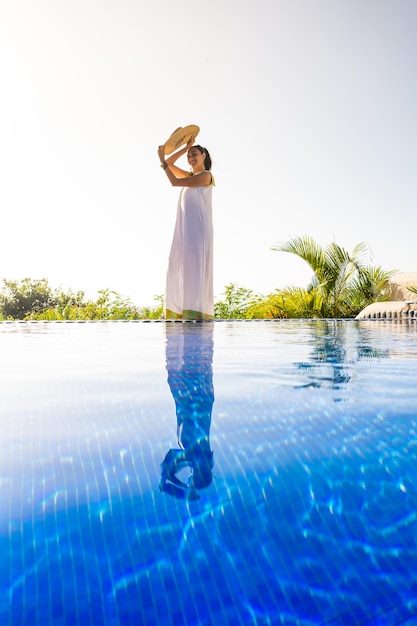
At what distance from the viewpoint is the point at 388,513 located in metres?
1.13

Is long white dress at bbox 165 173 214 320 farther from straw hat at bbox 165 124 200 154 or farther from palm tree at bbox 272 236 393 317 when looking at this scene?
palm tree at bbox 272 236 393 317

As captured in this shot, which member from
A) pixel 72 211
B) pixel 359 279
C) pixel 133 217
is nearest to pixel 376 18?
pixel 359 279

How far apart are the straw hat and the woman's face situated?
0.31 metres

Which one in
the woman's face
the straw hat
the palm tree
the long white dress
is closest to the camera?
the woman's face

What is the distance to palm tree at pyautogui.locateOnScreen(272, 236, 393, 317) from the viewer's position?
42.2 feet

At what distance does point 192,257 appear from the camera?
7531 mm

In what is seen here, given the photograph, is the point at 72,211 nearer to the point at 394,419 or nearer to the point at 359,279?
the point at 359,279

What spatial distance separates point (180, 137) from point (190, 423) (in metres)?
6.36

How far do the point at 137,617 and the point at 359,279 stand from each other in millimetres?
13138

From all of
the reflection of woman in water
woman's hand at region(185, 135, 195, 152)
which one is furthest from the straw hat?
the reflection of woman in water

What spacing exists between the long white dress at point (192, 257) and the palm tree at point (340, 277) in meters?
5.38

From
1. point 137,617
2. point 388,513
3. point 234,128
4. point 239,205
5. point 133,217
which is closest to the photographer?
point 137,617

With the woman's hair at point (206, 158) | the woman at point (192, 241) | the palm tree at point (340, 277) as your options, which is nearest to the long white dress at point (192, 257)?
the woman at point (192, 241)

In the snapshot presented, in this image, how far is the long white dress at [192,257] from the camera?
7426 mm
